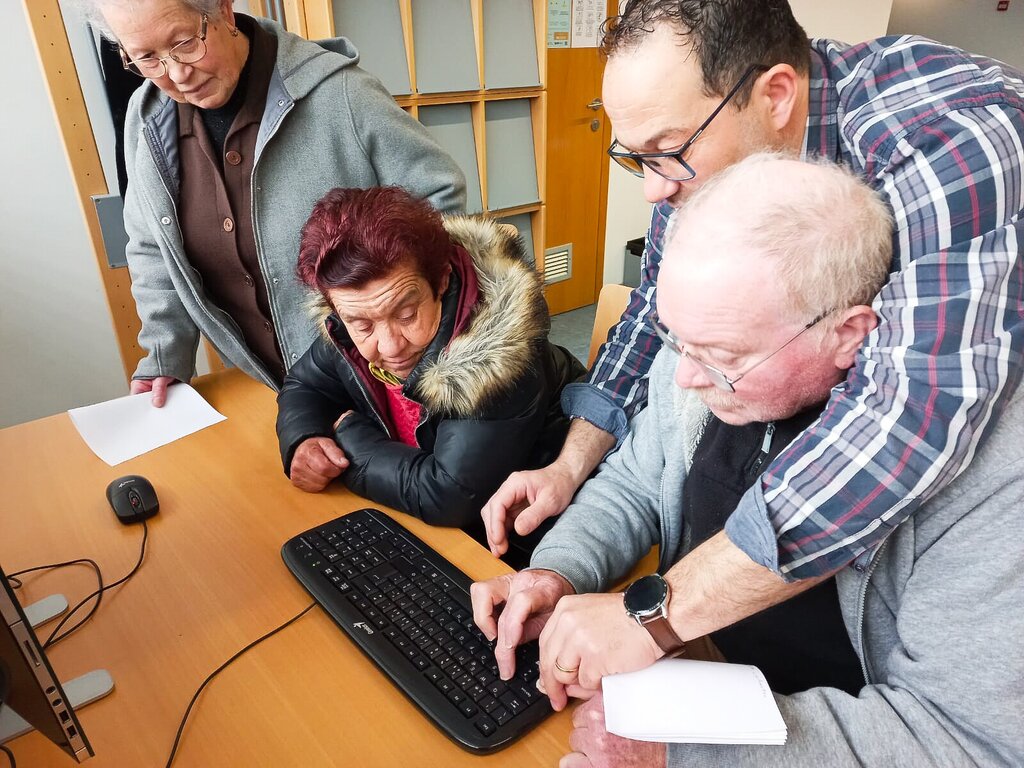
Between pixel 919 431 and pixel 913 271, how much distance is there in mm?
173

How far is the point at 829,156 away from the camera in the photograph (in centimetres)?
100

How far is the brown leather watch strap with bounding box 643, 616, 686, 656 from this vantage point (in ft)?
2.62

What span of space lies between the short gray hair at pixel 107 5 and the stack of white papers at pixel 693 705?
1.45m

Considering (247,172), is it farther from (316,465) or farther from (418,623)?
(418,623)

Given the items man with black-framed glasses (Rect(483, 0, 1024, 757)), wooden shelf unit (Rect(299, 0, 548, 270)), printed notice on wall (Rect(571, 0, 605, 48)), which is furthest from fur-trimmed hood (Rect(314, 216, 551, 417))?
printed notice on wall (Rect(571, 0, 605, 48))

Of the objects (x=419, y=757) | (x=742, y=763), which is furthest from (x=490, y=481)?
(x=742, y=763)

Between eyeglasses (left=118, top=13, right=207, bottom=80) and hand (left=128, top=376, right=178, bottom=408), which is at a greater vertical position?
eyeglasses (left=118, top=13, right=207, bottom=80)

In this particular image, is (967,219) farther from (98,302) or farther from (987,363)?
(98,302)

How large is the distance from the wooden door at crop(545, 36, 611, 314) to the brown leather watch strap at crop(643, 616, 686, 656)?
3.33 m

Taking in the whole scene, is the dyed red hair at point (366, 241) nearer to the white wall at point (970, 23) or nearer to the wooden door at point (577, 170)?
the wooden door at point (577, 170)

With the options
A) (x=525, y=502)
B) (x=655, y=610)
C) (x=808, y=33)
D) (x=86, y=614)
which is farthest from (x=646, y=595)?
(x=808, y=33)

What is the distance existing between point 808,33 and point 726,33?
9.51 ft

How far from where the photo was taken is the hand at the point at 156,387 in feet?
5.24

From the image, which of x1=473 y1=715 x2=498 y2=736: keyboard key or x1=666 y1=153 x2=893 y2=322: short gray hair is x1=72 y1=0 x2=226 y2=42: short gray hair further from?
x1=473 y1=715 x2=498 y2=736: keyboard key
